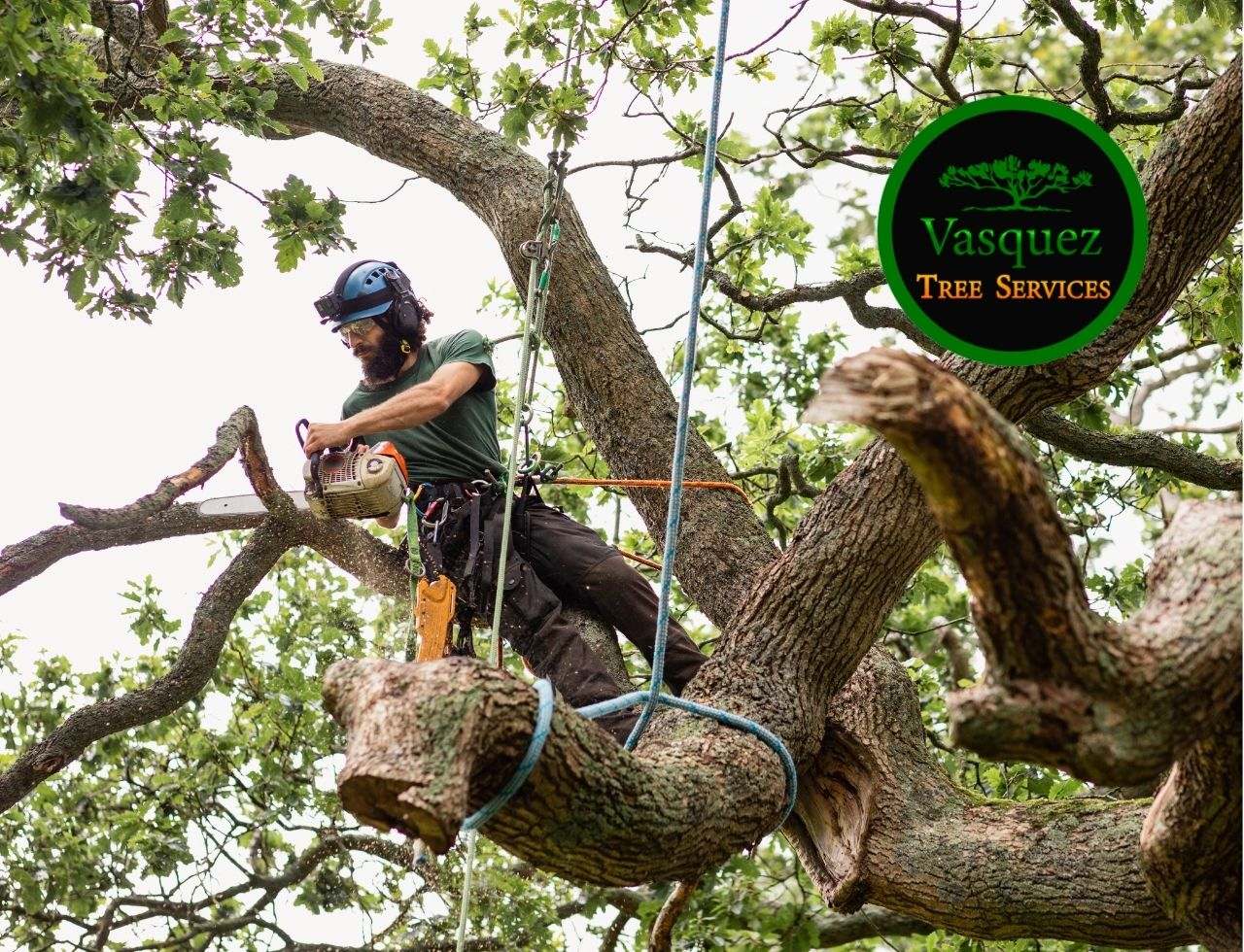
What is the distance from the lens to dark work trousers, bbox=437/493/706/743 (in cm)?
399

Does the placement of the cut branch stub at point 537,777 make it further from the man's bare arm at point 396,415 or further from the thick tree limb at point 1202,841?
the man's bare arm at point 396,415

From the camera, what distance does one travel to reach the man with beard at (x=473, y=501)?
4.07 m

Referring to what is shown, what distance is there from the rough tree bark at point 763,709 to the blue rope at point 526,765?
0.07 ft

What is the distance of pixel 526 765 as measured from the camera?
8.67 ft

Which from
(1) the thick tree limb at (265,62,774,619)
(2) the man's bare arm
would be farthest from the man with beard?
(1) the thick tree limb at (265,62,774,619)

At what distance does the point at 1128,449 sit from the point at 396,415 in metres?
2.59

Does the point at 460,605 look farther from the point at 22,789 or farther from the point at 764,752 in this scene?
the point at 22,789

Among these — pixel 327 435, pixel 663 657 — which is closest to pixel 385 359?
pixel 327 435

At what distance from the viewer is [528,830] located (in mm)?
2793

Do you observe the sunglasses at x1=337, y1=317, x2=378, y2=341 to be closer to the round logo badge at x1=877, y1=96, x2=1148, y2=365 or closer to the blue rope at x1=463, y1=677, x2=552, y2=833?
the round logo badge at x1=877, y1=96, x2=1148, y2=365

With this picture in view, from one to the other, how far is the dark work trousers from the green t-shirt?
0.32 m

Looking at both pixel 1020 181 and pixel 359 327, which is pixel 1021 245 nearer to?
pixel 1020 181

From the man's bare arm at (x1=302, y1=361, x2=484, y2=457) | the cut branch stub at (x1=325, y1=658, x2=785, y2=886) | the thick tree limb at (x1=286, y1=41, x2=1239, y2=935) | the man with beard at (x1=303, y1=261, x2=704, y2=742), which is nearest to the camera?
the cut branch stub at (x1=325, y1=658, x2=785, y2=886)

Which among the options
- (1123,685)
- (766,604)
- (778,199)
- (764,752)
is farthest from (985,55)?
(1123,685)
